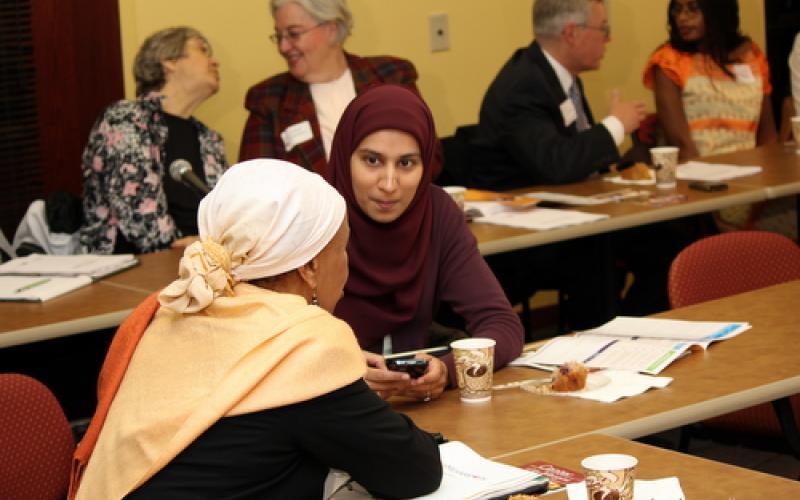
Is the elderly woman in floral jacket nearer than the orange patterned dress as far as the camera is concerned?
Yes

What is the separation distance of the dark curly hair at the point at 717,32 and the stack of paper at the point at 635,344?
10.2 feet

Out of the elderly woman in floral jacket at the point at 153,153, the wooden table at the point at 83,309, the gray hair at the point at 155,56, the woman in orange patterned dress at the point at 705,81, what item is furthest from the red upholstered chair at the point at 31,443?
the woman in orange patterned dress at the point at 705,81

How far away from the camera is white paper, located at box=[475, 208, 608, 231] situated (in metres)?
4.18

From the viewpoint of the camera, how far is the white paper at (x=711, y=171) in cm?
488

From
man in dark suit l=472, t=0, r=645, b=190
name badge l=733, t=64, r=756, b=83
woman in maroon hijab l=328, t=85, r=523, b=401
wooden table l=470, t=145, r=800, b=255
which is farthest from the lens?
name badge l=733, t=64, r=756, b=83

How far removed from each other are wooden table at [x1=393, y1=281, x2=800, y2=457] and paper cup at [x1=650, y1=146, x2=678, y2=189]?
76.3 inches

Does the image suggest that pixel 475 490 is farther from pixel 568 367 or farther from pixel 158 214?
pixel 158 214

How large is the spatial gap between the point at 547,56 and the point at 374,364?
2.91 meters

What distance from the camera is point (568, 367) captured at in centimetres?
251

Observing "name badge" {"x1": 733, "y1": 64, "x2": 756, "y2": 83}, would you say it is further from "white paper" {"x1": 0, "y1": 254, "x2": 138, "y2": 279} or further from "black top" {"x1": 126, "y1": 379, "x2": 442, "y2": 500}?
Answer: "black top" {"x1": 126, "y1": 379, "x2": 442, "y2": 500}

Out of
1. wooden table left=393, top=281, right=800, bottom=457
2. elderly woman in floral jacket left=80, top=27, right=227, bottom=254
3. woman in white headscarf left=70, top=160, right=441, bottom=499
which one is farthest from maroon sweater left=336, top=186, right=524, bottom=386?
elderly woman in floral jacket left=80, top=27, right=227, bottom=254

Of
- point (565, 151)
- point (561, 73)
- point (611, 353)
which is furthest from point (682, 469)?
point (561, 73)

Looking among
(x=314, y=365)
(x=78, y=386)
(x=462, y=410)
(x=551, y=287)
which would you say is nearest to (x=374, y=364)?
(x=462, y=410)

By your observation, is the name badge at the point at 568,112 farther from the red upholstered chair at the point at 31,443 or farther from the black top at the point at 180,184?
the red upholstered chair at the point at 31,443
